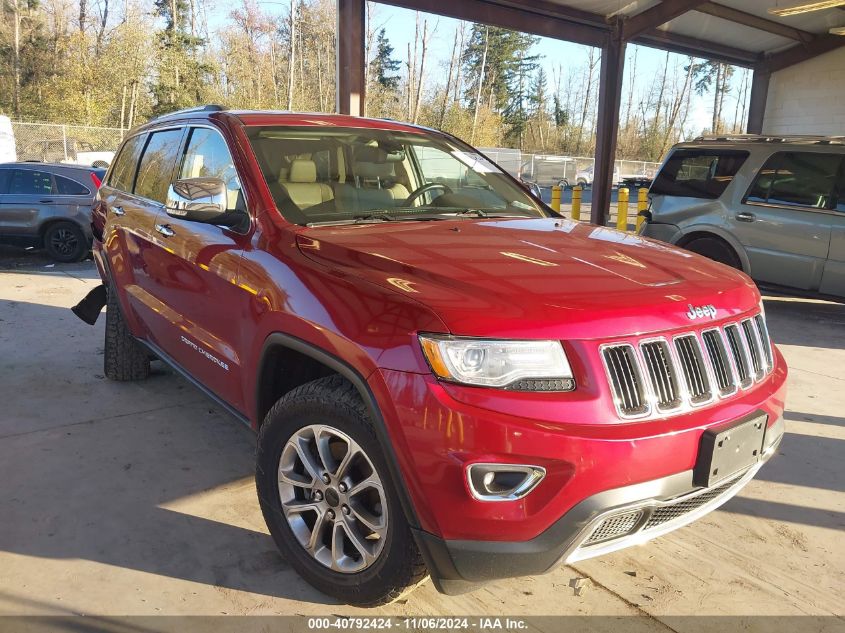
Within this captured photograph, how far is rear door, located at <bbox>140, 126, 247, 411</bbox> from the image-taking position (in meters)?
2.95

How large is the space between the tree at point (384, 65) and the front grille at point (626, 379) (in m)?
53.4

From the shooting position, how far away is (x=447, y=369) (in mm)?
1962

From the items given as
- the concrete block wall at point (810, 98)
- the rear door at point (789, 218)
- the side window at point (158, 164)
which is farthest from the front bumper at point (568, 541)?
the concrete block wall at point (810, 98)

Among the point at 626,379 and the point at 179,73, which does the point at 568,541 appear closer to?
the point at 626,379

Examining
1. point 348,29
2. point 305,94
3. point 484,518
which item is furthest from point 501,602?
point 305,94

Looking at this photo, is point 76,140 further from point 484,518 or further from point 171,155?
point 484,518

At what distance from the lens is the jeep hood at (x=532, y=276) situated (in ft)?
6.65

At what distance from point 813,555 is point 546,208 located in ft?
6.99

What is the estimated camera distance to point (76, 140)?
24.9 meters

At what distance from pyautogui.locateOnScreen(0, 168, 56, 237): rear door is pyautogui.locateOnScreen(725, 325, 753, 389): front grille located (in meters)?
10.7

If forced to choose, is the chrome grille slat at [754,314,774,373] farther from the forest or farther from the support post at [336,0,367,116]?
the forest

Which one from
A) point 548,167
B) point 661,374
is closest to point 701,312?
point 661,374

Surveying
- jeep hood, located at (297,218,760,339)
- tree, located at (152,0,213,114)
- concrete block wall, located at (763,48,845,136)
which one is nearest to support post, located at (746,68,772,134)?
concrete block wall, located at (763,48,845,136)

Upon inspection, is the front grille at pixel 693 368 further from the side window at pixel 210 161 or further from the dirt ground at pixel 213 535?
the side window at pixel 210 161
